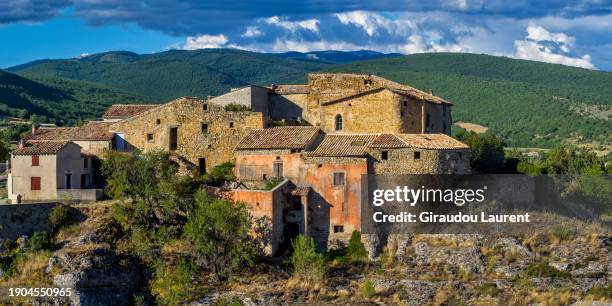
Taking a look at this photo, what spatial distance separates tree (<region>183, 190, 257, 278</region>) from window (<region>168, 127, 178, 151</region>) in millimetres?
9091

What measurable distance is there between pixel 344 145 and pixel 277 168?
3706mm

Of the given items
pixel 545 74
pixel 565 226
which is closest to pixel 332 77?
pixel 565 226

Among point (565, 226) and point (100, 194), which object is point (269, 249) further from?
point (565, 226)

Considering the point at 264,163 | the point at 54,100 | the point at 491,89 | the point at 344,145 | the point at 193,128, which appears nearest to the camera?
the point at 344,145

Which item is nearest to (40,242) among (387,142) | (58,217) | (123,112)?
(58,217)

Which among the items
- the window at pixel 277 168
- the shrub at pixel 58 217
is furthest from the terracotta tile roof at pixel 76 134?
the window at pixel 277 168

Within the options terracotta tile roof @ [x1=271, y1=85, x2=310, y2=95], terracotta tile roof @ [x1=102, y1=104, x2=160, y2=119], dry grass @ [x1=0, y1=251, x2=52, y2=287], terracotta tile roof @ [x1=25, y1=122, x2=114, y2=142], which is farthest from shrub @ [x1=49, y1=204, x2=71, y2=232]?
terracotta tile roof @ [x1=271, y1=85, x2=310, y2=95]

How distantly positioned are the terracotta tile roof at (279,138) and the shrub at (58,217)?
946 cm

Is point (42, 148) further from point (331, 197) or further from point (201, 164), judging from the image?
point (331, 197)

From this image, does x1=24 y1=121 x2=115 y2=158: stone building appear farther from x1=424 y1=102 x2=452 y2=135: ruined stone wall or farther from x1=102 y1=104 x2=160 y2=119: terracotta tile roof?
x1=424 y1=102 x2=452 y2=135: ruined stone wall

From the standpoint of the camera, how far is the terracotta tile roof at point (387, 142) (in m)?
44.7

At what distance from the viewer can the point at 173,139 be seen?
51.3 metres

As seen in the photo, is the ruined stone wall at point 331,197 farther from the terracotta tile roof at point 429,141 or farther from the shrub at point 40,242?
the shrub at point 40,242

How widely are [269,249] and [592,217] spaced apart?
69.6ft
